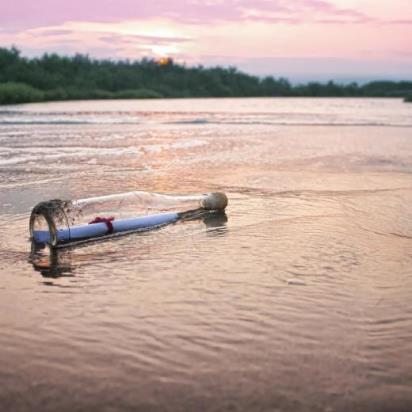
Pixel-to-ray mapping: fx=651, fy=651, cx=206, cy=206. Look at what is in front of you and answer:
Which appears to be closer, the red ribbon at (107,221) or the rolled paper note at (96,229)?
the rolled paper note at (96,229)

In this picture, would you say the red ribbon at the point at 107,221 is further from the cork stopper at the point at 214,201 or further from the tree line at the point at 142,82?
the tree line at the point at 142,82

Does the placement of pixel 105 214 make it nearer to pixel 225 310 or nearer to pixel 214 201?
pixel 214 201

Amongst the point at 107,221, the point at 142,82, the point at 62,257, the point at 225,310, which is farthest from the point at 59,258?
the point at 142,82

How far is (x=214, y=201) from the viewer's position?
277 inches

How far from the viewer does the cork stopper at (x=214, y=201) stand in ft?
23.0

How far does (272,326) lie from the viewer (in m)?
3.63

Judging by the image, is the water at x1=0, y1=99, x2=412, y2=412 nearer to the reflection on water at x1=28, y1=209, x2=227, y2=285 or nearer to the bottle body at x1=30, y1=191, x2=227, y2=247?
the reflection on water at x1=28, y1=209, x2=227, y2=285

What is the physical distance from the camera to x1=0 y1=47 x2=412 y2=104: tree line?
7338 cm

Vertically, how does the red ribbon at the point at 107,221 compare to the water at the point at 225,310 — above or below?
above

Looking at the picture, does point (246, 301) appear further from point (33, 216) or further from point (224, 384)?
point (33, 216)

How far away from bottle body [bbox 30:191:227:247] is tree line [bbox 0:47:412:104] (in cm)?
5276

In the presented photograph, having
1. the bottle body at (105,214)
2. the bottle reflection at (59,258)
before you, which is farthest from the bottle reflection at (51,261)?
the bottle body at (105,214)

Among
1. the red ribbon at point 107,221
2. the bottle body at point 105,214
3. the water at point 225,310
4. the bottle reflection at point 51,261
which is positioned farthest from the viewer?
the red ribbon at point 107,221

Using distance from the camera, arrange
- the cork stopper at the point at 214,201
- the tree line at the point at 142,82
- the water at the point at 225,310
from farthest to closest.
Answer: the tree line at the point at 142,82 < the cork stopper at the point at 214,201 < the water at the point at 225,310
